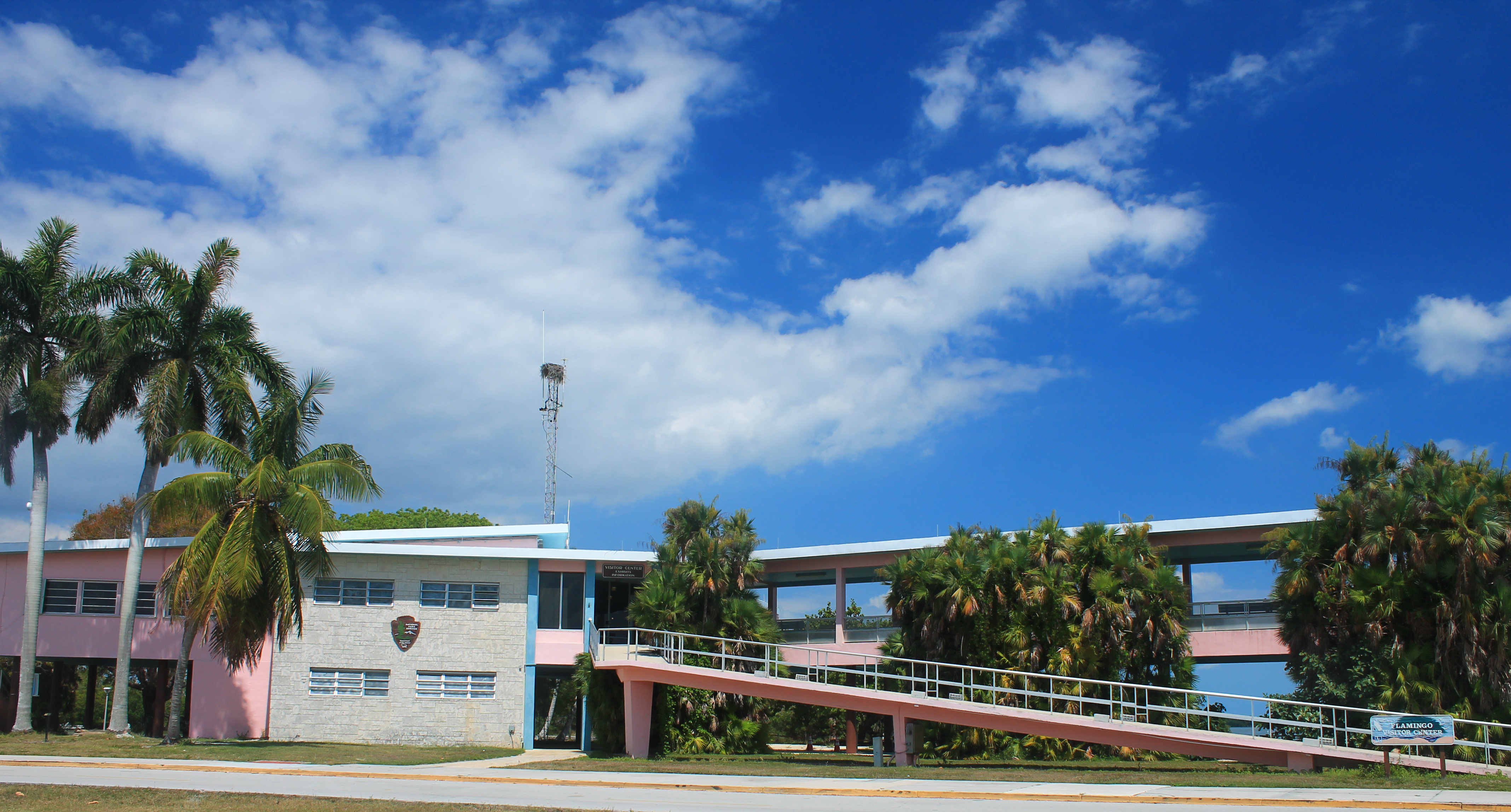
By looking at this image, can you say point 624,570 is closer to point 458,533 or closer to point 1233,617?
point 458,533

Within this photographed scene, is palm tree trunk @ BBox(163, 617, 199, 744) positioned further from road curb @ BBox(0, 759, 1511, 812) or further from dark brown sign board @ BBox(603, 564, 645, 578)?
dark brown sign board @ BBox(603, 564, 645, 578)

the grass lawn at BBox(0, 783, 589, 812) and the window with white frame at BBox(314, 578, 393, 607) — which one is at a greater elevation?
the window with white frame at BBox(314, 578, 393, 607)

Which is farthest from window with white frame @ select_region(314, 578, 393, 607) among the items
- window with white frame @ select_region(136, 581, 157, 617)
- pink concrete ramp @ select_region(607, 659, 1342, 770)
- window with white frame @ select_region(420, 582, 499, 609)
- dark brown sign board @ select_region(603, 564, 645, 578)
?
pink concrete ramp @ select_region(607, 659, 1342, 770)

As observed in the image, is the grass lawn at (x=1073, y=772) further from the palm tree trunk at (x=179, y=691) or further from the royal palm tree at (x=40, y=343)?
the royal palm tree at (x=40, y=343)

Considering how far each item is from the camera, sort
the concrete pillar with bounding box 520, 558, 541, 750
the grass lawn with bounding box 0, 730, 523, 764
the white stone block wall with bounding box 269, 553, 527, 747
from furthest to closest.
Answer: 1. the concrete pillar with bounding box 520, 558, 541, 750
2. the white stone block wall with bounding box 269, 553, 527, 747
3. the grass lawn with bounding box 0, 730, 523, 764

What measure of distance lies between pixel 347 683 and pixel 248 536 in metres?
7.68

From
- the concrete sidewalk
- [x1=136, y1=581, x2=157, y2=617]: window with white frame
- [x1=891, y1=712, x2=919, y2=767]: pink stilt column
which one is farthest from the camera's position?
[x1=136, y1=581, x2=157, y2=617]: window with white frame

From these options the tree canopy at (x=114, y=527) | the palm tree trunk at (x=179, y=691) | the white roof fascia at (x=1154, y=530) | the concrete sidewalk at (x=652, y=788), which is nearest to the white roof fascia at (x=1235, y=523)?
the white roof fascia at (x=1154, y=530)

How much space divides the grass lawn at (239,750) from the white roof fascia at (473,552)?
5421 millimetres

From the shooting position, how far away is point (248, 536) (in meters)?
24.4

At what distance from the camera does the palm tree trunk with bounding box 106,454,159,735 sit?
27.7 metres

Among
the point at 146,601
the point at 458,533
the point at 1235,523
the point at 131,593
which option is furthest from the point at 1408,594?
the point at 146,601

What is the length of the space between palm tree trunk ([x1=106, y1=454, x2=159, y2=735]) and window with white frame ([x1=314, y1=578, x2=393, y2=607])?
4.68 meters

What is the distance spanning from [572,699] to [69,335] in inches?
814
